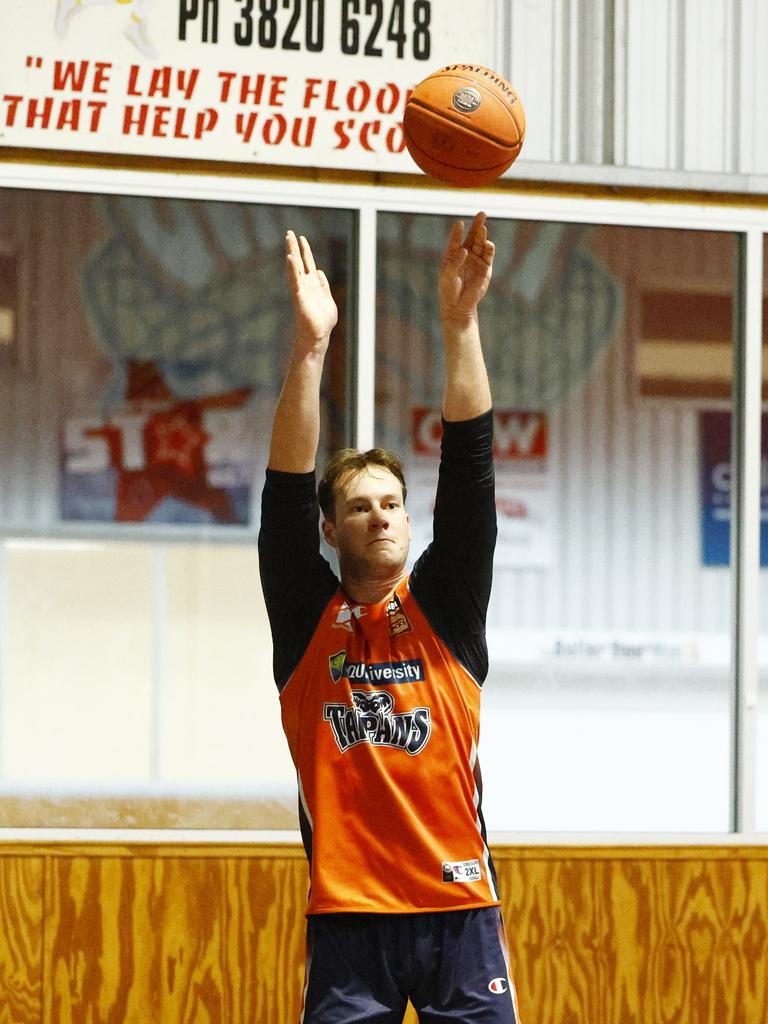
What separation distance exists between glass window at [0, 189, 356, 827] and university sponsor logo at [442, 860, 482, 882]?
224 cm

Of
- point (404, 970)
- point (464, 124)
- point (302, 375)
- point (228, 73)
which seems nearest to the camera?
point (404, 970)

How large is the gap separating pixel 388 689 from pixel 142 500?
2446 millimetres

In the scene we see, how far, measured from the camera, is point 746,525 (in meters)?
6.02

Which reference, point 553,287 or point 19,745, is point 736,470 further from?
point 19,745

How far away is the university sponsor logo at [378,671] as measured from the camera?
11.6ft

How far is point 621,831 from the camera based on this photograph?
5.86 meters

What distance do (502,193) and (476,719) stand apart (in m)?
2.82

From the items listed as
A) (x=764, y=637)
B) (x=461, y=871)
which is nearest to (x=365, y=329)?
(x=764, y=637)

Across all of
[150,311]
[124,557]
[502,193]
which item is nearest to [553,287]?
[502,193]

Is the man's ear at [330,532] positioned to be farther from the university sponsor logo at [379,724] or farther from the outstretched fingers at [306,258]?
the outstretched fingers at [306,258]

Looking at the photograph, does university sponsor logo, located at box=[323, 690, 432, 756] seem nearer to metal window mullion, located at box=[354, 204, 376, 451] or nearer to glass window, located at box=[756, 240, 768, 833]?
metal window mullion, located at box=[354, 204, 376, 451]

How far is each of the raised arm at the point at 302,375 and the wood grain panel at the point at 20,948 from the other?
255cm

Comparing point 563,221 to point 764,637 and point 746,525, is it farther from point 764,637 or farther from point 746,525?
point 764,637

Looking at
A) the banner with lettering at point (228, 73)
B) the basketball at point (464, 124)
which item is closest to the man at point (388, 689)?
the basketball at point (464, 124)
